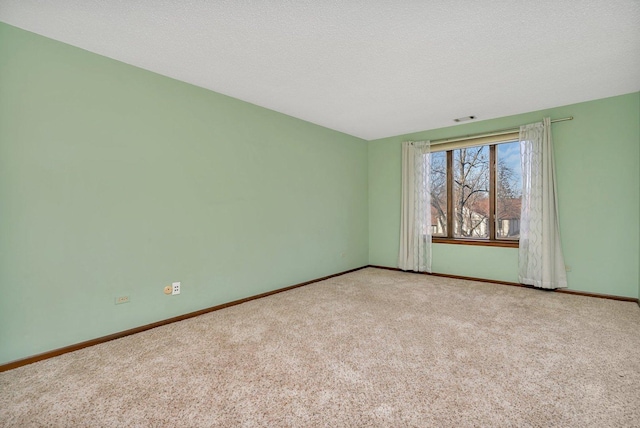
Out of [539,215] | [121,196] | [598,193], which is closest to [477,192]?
[539,215]

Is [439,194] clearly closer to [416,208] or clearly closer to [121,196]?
[416,208]

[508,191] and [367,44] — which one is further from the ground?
[367,44]

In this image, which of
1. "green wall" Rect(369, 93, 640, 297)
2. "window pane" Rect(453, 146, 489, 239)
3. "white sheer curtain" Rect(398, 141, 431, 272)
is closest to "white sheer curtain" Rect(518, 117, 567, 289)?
"green wall" Rect(369, 93, 640, 297)

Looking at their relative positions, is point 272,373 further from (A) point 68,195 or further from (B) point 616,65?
(B) point 616,65

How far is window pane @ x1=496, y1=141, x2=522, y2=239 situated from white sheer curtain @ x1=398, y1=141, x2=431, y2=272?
1.01 m

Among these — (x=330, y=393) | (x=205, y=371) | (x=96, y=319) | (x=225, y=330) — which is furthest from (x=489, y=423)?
(x=96, y=319)

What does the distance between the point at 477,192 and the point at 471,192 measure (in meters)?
0.09

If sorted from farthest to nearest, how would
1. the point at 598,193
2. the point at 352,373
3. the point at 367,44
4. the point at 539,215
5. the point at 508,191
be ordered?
the point at 508,191 → the point at 539,215 → the point at 598,193 → the point at 367,44 → the point at 352,373

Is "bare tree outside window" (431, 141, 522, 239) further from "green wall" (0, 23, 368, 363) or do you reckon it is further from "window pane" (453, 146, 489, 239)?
"green wall" (0, 23, 368, 363)

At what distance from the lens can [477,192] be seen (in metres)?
4.59

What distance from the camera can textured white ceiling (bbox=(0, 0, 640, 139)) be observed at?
6.40ft

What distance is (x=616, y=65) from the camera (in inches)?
108

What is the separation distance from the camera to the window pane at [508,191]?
167 inches

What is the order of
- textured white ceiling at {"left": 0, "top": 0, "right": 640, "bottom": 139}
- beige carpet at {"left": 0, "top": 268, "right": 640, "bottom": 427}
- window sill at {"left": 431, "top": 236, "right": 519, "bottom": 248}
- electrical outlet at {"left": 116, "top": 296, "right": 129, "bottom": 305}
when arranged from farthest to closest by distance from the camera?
1. window sill at {"left": 431, "top": 236, "right": 519, "bottom": 248}
2. electrical outlet at {"left": 116, "top": 296, "right": 129, "bottom": 305}
3. textured white ceiling at {"left": 0, "top": 0, "right": 640, "bottom": 139}
4. beige carpet at {"left": 0, "top": 268, "right": 640, "bottom": 427}
